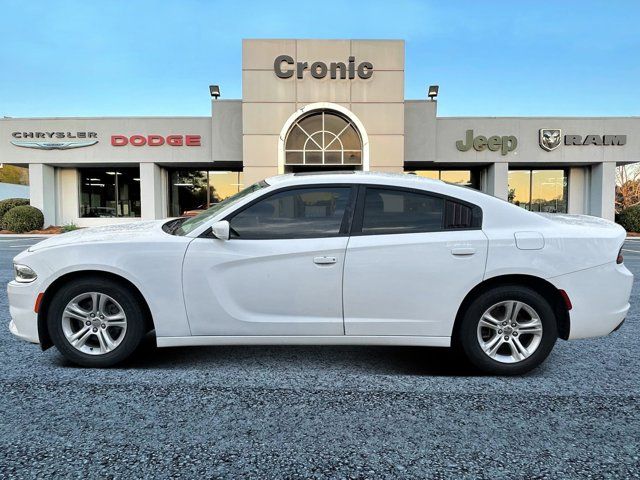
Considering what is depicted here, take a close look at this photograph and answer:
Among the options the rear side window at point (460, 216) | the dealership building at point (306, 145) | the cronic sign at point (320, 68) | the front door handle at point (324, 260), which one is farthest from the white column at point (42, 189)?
the rear side window at point (460, 216)

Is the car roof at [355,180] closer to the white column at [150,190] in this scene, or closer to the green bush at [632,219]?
the white column at [150,190]

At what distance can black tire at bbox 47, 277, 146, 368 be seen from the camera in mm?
3463

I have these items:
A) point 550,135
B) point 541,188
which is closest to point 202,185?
point 550,135

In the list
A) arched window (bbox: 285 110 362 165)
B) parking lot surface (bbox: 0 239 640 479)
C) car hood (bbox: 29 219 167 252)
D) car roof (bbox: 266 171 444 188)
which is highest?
arched window (bbox: 285 110 362 165)

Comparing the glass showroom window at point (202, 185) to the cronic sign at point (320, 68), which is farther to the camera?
the glass showroom window at point (202, 185)

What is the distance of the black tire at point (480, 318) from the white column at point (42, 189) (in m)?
25.3

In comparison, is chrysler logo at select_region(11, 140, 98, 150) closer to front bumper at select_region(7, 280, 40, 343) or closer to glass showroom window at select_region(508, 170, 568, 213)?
front bumper at select_region(7, 280, 40, 343)

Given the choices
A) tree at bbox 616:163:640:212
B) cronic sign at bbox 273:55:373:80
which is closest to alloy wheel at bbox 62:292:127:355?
cronic sign at bbox 273:55:373:80

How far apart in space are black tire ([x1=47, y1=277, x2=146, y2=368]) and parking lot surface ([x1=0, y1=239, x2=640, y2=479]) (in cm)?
12

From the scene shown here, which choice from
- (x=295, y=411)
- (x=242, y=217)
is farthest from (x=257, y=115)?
(x=295, y=411)

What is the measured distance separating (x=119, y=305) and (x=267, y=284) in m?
1.16

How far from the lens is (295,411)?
112 inches

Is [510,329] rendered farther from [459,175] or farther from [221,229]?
[459,175]

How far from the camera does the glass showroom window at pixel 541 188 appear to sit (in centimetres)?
2448
